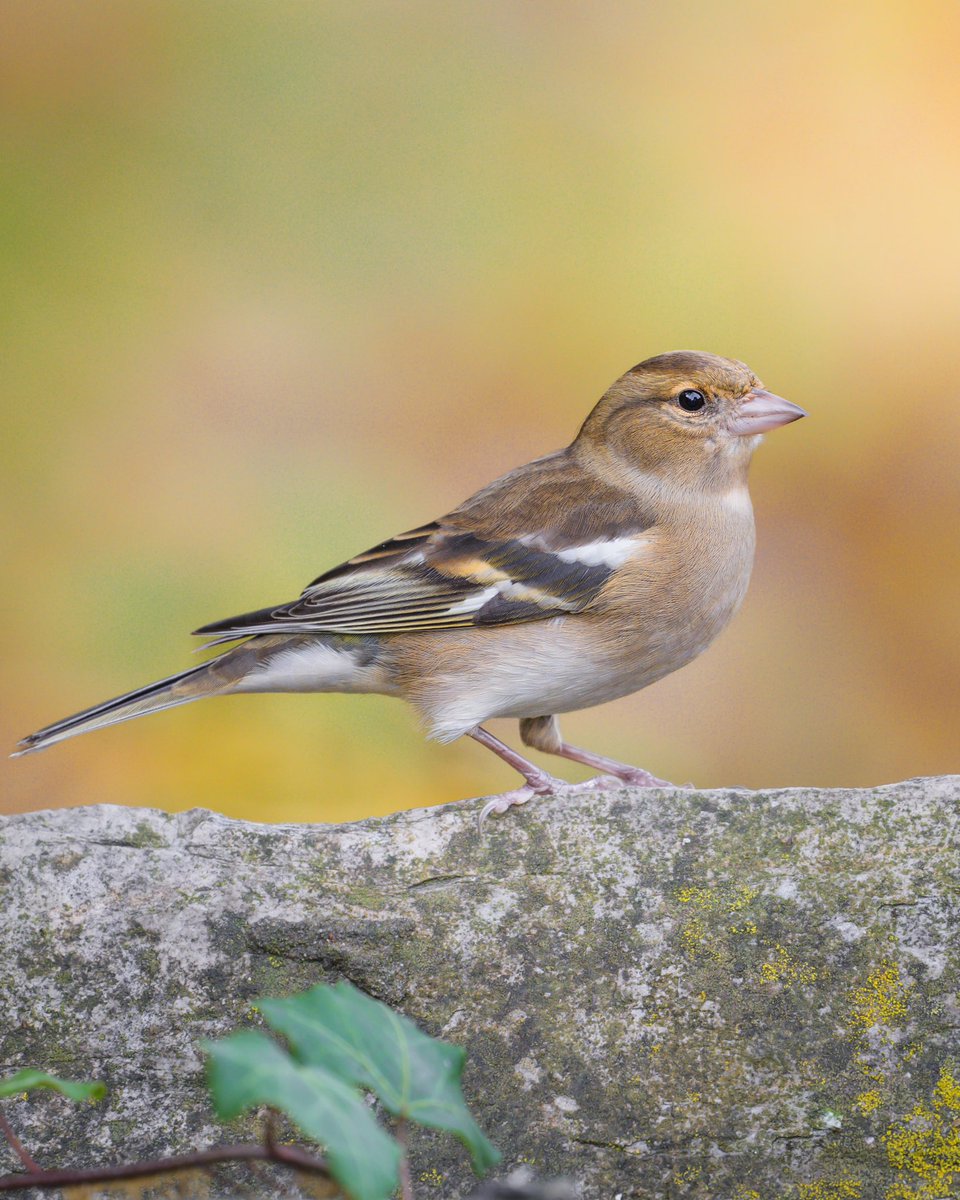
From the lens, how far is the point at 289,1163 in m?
1.41

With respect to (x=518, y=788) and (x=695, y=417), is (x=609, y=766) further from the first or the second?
(x=695, y=417)

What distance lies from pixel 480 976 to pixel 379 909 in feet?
0.90

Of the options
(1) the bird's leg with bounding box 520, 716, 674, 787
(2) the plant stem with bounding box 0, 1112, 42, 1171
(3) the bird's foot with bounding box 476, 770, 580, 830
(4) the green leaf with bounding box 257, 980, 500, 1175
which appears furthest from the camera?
(1) the bird's leg with bounding box 520, 716, 674, 787

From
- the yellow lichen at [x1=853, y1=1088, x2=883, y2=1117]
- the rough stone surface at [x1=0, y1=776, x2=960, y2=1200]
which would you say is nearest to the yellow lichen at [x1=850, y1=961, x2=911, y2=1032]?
the rough stone surface at [x1=0, y1=776, x2=960, y2=1200]

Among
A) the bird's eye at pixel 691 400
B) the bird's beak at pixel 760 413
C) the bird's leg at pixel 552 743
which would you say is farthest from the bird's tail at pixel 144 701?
the bird's beak at pixel 760 413

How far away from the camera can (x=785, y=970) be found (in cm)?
278

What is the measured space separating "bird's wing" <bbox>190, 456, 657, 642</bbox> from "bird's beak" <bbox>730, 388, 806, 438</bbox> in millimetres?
454

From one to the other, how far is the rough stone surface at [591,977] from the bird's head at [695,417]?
52.9 inches

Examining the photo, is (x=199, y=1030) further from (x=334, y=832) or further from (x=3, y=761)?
(x=3, y=761)

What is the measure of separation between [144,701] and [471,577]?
1.02 meters

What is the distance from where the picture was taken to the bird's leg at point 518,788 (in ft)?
10.9

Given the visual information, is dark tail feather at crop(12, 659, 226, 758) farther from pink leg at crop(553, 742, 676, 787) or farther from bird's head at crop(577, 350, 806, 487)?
bird's head at crop(577, 350, 806, 487)

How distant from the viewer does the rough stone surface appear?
8.70 ft

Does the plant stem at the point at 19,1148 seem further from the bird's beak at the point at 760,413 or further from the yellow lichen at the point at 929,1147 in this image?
the bird's beak at the point at 760,413
